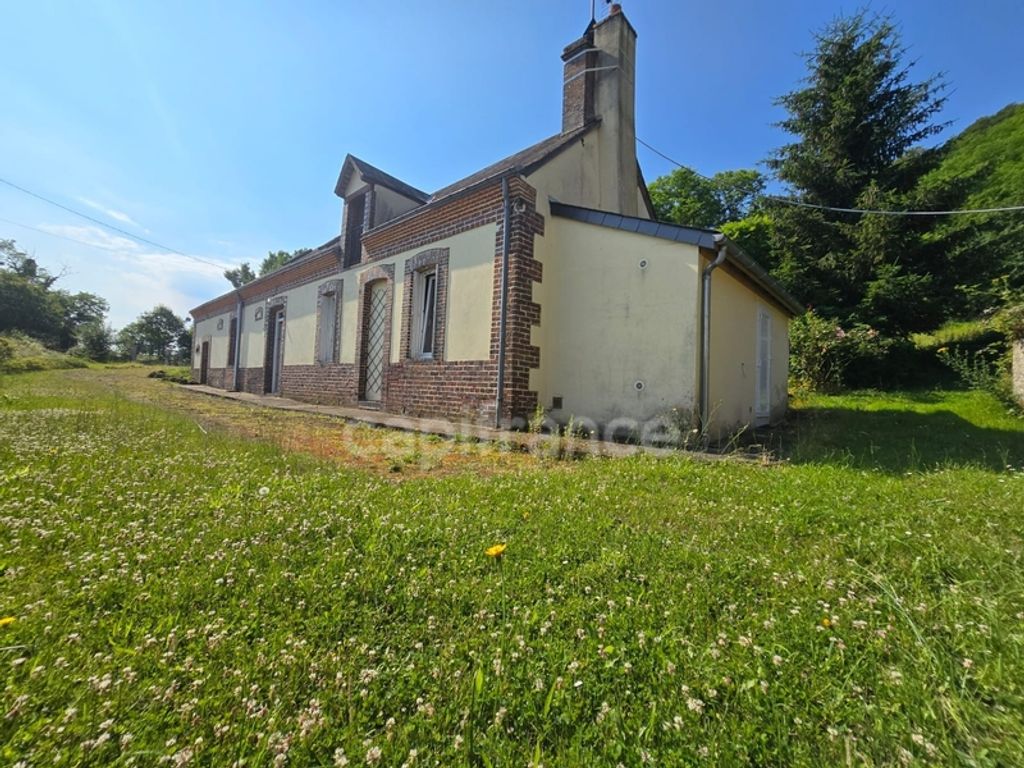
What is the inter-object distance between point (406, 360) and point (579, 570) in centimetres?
676

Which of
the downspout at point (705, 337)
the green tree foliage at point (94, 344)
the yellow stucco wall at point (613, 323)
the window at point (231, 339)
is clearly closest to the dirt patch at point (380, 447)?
the yellow stucco wall at point (613, 323)

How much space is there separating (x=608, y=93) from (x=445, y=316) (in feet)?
19.1

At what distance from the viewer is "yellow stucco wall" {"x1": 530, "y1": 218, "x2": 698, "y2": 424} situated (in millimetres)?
5855

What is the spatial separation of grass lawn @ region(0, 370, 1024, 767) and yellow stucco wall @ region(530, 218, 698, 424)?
2958mm

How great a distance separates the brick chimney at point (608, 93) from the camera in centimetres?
838

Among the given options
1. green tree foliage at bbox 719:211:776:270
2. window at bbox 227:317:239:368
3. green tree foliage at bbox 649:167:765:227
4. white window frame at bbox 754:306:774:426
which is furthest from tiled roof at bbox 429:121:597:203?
green tree foliage at bbox 649:167:765:227

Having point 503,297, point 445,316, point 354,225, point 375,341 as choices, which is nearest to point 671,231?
point 503,297

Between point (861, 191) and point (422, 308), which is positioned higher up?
point (861, 191)

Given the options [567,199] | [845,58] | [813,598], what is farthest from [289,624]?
[845,58]

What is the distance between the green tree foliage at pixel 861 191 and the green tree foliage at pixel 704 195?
11.3 metres

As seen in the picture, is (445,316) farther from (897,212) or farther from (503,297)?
(897,212)

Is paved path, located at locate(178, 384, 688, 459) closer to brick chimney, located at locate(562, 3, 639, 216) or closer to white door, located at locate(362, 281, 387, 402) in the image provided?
white door, located at locate(362, 281, 387, 402)

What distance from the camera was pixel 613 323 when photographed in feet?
21.1

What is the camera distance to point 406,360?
26.7ft
